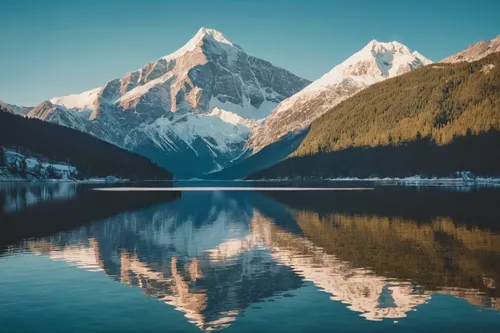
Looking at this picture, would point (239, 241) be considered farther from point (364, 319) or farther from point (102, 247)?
point (364, 319)

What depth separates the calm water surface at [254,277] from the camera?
31875 millimetres

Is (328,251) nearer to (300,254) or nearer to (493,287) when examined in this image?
(300,254)

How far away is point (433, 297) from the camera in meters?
36.8

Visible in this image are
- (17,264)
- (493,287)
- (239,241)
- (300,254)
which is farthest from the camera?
(239,241)

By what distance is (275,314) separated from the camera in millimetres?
33062

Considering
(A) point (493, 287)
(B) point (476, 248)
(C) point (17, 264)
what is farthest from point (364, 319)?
(C) point (17, 264)

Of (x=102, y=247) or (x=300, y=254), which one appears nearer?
(x=300, y=254)

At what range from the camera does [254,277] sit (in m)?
43.6

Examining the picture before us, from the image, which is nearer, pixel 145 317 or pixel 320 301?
pixel 145 317

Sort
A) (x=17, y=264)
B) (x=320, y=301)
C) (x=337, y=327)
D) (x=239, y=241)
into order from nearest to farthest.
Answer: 1. (x=337, y=327)
2. (x=320, y=301)
3. (x=17, y=264)
4. (x=239, y=241)

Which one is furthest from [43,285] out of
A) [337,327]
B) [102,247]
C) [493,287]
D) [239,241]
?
[493,287]

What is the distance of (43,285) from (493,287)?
34.2 metres

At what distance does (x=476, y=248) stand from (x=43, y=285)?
42.6m

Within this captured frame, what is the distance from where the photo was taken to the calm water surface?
3188 cm
